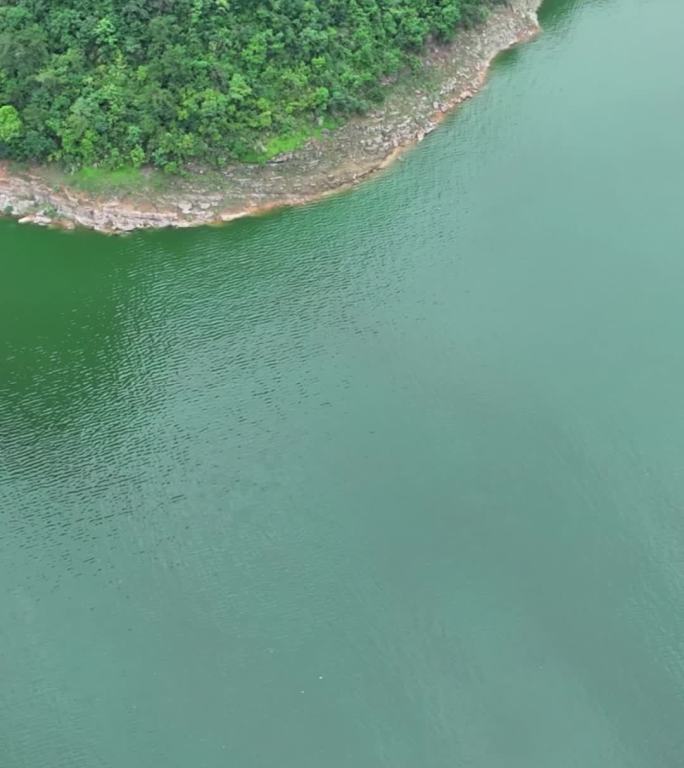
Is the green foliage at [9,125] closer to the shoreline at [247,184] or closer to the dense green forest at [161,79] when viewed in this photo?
the dense green forest at [161,79]

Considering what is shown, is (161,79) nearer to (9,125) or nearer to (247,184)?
(247,184)

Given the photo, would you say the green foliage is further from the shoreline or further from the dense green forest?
the shoreline

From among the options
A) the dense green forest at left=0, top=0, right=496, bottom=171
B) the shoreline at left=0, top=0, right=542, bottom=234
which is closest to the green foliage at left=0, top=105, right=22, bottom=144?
the dense green forest at left=0, top=0, right=496, bottom=171

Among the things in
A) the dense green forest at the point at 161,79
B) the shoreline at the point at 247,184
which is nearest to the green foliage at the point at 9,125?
the dense green forest at the point at 161,79

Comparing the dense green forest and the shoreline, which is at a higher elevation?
the dense green forest

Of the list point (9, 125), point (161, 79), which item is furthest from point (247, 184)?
point (9, 125)

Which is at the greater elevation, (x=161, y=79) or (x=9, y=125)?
(x=161, y=79)

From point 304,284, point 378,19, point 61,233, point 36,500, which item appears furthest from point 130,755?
point 378,19
